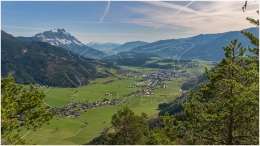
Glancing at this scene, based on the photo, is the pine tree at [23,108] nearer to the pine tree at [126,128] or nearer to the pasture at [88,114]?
the pine tree at [126,128]

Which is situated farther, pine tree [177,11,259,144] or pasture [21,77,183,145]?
pasture [21,77,183,145]

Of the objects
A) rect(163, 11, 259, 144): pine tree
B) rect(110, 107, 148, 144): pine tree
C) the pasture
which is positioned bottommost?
the pasture

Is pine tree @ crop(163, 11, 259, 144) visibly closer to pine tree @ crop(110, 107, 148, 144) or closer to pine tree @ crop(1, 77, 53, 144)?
pine tree @ crop(110, 107, 148, 144)

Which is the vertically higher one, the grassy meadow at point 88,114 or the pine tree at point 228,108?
the pine tree at point 228,108

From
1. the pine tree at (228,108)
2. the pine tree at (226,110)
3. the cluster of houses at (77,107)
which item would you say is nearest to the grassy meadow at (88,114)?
the cluster of houses at (77,107)

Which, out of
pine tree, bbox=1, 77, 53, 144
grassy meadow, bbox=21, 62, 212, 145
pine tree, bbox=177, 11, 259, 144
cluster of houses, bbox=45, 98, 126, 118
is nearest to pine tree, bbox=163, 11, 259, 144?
pine tree, bbox=177, 11, 259, 144

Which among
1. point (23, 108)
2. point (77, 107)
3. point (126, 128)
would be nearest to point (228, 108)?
point (126, 128)

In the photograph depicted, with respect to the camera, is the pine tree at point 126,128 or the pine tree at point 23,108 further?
the pine tree at point 126,128

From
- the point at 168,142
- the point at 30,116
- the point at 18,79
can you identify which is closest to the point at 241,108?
the point at 168,142

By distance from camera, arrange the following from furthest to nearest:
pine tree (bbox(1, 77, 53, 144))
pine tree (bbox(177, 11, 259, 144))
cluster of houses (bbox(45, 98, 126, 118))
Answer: cluster of houses (bbox(45, 98, 126, 118)) < pine tree (bbox(1, 77, 53, 144)) < pine tree (bbox(177, 11, 259, 144))

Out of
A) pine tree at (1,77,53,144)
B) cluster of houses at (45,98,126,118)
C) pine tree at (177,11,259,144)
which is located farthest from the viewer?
cluster of houses at (45,98,126,118)

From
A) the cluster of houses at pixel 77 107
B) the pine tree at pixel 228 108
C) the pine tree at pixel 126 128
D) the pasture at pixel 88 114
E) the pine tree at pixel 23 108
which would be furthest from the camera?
the cluster of houses at pixel 77 107

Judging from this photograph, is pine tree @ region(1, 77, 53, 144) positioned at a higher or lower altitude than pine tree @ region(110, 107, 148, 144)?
higher

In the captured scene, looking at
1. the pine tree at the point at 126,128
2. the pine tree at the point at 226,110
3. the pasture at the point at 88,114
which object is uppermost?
the pine tree at the point at 226,110
